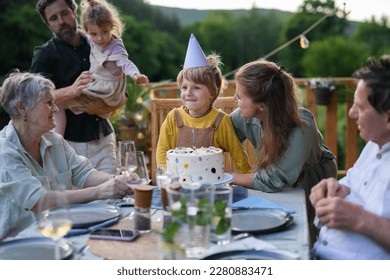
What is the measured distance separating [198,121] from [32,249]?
50.7 inches

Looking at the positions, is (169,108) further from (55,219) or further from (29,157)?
(55,219)

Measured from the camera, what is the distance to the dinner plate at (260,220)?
1.79 m

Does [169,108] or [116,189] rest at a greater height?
[169,108]

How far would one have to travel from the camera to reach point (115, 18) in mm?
3148

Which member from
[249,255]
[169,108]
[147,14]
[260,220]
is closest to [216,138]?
[169,108]

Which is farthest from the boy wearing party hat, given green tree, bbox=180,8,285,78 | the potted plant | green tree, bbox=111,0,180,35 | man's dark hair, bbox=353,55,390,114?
green tree, bbox=111,0,180,35

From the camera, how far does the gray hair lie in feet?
7.39

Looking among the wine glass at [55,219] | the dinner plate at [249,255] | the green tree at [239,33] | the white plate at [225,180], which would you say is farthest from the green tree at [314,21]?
the wine glass at [55,219]

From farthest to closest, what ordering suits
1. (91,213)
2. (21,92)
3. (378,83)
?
(21,92) < (91,213) < (378,83)

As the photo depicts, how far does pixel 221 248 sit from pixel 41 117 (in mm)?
A: 1031

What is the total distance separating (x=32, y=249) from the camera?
5.49 ft

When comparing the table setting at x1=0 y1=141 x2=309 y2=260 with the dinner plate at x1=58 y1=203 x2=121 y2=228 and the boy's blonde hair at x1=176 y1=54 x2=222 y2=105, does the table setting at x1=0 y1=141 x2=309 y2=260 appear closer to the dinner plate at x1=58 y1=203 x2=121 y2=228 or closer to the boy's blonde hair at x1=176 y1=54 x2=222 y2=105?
the dinner plate at x1=58 y1=203 x2=121 y2=228
